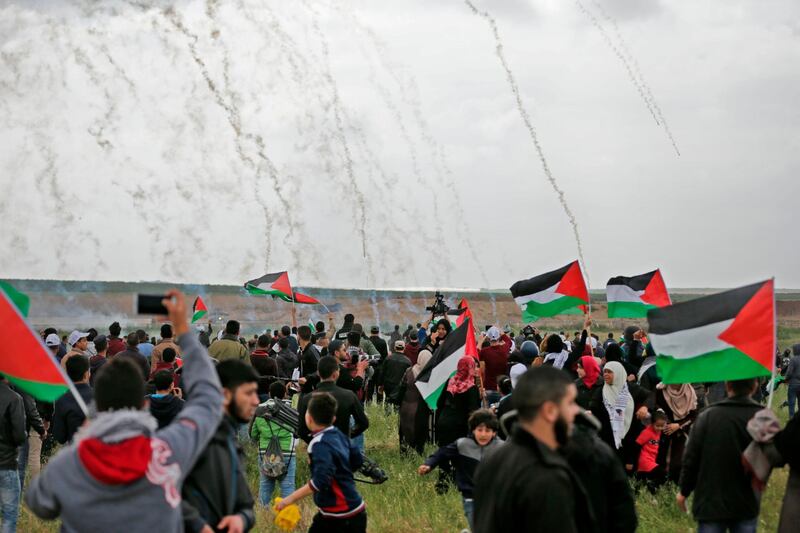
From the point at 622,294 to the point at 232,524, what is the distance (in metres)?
10.0

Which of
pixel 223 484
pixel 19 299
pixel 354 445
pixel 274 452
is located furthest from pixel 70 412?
pixel 223 484

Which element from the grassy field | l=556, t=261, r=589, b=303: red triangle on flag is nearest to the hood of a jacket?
the grassy field

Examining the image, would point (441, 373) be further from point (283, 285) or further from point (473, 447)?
point (283, 285)

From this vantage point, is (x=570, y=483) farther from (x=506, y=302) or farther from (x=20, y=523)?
(x=506, y=302)

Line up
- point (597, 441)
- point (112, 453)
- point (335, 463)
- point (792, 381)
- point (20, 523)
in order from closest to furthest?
point (112, 453)
point (597, 441)
point (335, 463)
point (20, 523)
point (792, 381)

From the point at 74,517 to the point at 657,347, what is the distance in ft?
16.1

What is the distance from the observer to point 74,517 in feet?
13.2

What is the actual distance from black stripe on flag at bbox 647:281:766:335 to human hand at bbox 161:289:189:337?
430 centimetres

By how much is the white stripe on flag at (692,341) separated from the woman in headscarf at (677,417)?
3.34 meters

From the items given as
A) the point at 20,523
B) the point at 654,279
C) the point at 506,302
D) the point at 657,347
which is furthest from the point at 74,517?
the point at 506,302

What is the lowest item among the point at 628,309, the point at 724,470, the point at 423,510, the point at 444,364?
the point at 423,510

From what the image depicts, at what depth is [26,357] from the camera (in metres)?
5.76

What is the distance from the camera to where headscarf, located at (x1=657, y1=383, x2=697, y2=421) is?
10734 millimetres

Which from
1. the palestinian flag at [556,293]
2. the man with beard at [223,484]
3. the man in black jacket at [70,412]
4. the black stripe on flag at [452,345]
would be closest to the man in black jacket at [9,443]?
the man in black jacket at [70,412]
